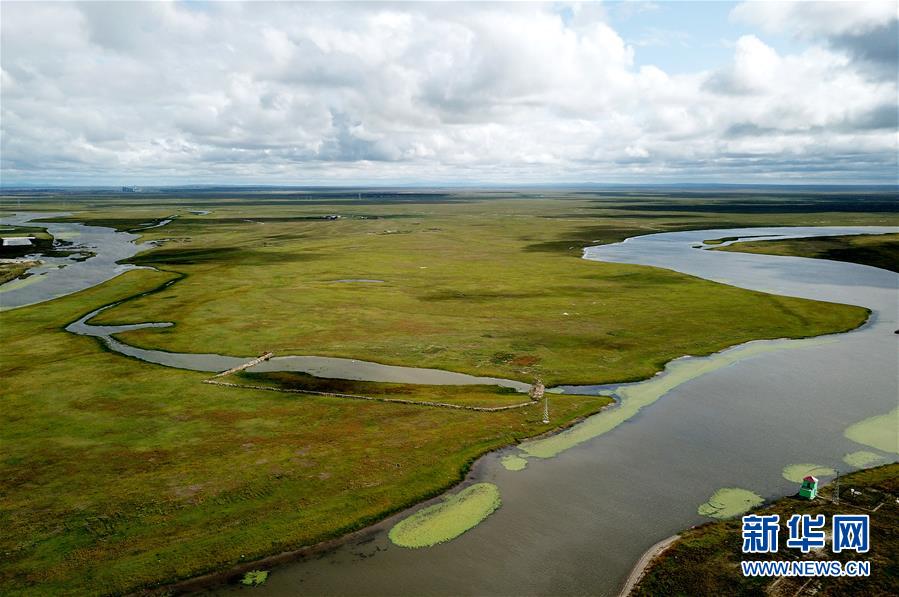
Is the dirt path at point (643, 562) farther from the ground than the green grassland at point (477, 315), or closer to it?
closer to it

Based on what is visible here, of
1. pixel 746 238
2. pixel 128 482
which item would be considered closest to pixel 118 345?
pixel 128 482

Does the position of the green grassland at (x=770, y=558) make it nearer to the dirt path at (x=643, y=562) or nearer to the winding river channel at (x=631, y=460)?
the dirt path at (x=643, y=562)

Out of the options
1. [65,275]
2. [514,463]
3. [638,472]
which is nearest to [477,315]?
[514,463]

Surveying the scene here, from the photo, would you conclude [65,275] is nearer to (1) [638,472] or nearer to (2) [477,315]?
(2) [477,315]

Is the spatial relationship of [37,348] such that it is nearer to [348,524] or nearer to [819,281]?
[348,524]

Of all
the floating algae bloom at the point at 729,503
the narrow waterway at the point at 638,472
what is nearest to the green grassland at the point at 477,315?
the narrow waterway at the point at 638,472

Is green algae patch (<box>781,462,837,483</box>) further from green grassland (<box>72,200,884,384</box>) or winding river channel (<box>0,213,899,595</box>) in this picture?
green grassland (<box>72,200,884,384</box>)
